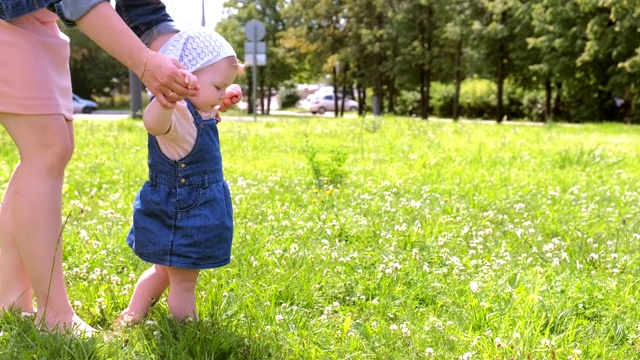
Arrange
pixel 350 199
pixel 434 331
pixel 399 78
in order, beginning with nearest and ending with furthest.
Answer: pixel 434 331 → pixel 350 199 → pixel 399 78

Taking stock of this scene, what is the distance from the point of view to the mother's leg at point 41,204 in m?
2.41

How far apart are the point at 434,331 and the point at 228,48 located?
1326 mm

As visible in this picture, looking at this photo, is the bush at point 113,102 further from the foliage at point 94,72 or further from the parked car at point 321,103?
the parked car at point 321,103

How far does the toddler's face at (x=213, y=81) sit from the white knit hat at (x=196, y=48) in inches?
Result: 1.0

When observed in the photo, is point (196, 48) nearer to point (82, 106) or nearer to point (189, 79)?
point (189, 79)

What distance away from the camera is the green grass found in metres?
2.38

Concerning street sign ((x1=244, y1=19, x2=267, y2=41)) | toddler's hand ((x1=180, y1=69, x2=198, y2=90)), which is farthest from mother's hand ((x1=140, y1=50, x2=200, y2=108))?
street sign ((x1=244, y1=19, x2=267, y2=41))

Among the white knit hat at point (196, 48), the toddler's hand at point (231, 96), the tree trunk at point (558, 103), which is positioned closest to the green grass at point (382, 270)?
the toddler's hand at point (231, 96)

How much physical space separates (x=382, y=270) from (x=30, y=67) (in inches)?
72.6

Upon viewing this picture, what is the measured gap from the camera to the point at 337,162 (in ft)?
19.0

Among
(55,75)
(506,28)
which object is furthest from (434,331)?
(506,28)

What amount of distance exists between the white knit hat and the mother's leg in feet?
1.70

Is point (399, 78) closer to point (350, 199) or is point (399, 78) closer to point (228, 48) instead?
point (350, 199)

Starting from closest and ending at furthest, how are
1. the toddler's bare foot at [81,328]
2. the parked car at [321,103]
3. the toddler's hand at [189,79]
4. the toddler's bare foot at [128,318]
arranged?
the toddler's hand at [189,79] → the toddler's bare foot at [81,328] → the toddler's bare foot at [128,318] → the parked car at [321,103]
